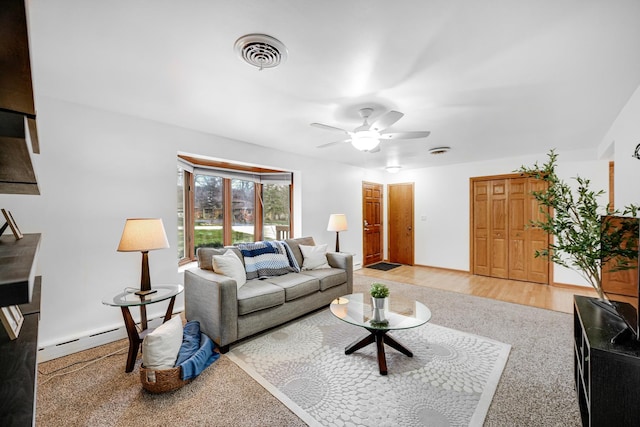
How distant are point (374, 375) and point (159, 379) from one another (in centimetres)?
157

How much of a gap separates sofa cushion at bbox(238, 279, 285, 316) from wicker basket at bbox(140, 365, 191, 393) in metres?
0.72

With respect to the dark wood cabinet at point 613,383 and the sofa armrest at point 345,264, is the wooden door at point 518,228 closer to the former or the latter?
the sofa armrest at point 345,264

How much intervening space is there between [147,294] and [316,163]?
11.2 feet

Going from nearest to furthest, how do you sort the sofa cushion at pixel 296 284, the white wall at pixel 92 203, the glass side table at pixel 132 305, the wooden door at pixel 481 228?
the glass side table at pixel 132 305
the white wall at pixel 92 203
the sofa cushion at pixel 296 284
the wooden door at pixel 481 228

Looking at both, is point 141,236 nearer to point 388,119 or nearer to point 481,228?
point 388,119

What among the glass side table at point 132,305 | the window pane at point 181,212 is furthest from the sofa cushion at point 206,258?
the window pane at point 181,212

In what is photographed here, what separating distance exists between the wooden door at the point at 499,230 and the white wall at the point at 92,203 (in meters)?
5.11

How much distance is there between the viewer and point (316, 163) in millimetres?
4996

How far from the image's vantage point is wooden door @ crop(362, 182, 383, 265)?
608cm

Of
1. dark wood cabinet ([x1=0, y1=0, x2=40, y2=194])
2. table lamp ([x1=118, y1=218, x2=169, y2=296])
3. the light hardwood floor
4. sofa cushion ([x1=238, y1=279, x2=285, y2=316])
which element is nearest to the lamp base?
table lamp ([x1=118, y1=218, x2=169, y2=296])

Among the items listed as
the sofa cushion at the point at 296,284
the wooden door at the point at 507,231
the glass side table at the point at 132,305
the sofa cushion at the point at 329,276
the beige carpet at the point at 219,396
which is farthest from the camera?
the wooden door at the point at 507,231

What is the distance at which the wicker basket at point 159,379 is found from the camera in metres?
1.90

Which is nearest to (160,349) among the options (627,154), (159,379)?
(159,379)

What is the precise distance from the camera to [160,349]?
6.46ft
